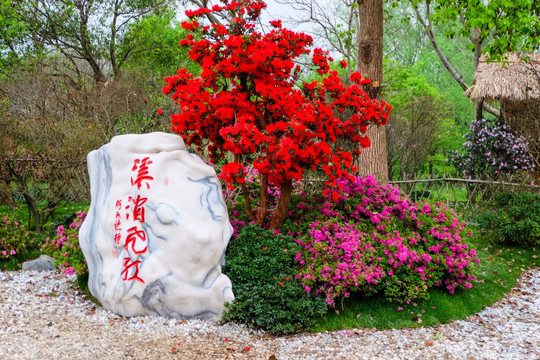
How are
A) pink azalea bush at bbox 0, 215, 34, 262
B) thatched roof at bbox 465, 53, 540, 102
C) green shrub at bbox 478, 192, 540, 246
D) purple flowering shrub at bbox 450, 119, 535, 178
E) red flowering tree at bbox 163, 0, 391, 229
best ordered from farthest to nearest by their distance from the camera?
purple flowering shrub at bbox 450, 119, 535, 178, thatched roof at bbox 465, 53, 540, 102, green shrub at bbox 478, 192, 540, 246, pink azalea bush at bbox 0, 215, 34, 262, red flowering tree at bbox 163, 0, 391, 229

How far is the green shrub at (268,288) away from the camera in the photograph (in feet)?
14.4

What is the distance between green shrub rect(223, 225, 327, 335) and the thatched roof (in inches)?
310

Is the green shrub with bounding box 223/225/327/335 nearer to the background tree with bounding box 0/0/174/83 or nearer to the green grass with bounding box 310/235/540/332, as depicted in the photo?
the green grass with bounding box 310/235/540/332

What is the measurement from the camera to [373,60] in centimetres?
687

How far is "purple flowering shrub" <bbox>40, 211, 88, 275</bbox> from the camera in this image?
527 cm

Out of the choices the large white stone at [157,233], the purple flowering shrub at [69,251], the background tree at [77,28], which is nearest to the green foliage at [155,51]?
the background tree at [77,28]

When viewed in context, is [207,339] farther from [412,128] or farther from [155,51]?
[155,51]

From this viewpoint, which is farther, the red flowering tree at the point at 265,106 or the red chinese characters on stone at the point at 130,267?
the red flowering tree at the point at 265,106

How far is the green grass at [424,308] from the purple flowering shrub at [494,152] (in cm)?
535

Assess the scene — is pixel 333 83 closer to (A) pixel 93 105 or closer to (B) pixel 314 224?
(B) pixel 314 224

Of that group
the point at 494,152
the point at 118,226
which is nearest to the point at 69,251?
the point at 118,226

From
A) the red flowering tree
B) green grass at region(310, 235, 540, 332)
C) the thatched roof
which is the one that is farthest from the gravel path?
the thatched roof

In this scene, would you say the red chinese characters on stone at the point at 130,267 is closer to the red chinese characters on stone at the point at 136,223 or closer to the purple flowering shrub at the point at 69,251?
the red chinese characters on stone at the point at 136,223

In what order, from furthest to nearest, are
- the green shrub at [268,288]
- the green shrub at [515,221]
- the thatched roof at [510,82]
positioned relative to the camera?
the thatched roof at [510,82], the green shrub at [515,221], the green shrub at [268,288]
